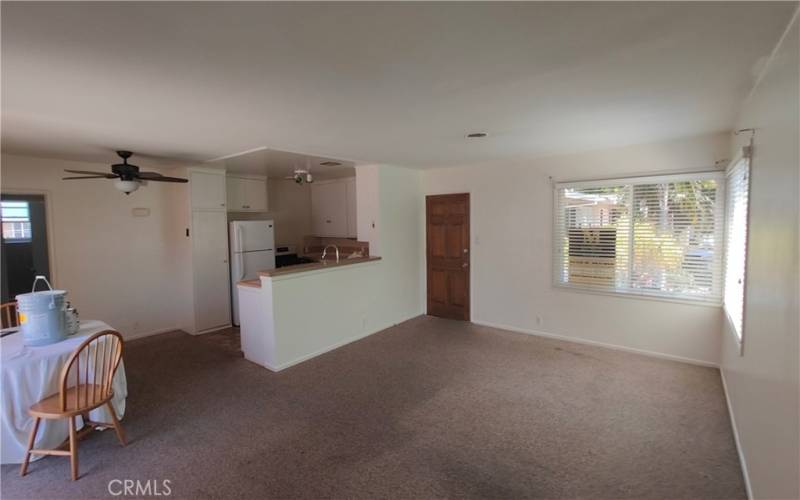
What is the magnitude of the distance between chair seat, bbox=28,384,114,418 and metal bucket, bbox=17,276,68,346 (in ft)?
1.41

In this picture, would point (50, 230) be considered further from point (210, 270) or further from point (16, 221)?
point (210, 270)

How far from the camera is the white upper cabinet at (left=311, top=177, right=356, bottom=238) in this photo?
6.49 m

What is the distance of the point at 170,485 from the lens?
7.52 ft

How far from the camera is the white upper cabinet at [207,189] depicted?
5.11 metres

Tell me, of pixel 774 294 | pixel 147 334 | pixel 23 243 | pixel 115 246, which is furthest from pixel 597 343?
pixel 23 243

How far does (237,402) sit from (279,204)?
4259 millimetres

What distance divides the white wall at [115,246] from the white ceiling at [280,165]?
0.88 metres

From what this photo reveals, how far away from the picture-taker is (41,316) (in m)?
2.68

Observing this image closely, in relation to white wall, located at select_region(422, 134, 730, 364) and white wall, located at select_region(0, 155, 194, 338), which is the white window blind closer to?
white wall, located at select_region(422, 134, 730, 364)

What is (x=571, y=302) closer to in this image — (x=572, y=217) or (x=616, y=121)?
(x=572, y=217)

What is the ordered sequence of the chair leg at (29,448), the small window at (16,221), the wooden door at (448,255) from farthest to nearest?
the wooden door at (448,255), the small window at (16,221), the chair leg at (29,448)

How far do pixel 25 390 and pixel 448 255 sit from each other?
4.79 m

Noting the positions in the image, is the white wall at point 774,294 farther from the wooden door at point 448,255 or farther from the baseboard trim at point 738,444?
the wooden door at point 448,255

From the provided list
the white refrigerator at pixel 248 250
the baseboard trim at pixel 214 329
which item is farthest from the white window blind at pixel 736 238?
the baseboard trim at pixel 214 329
